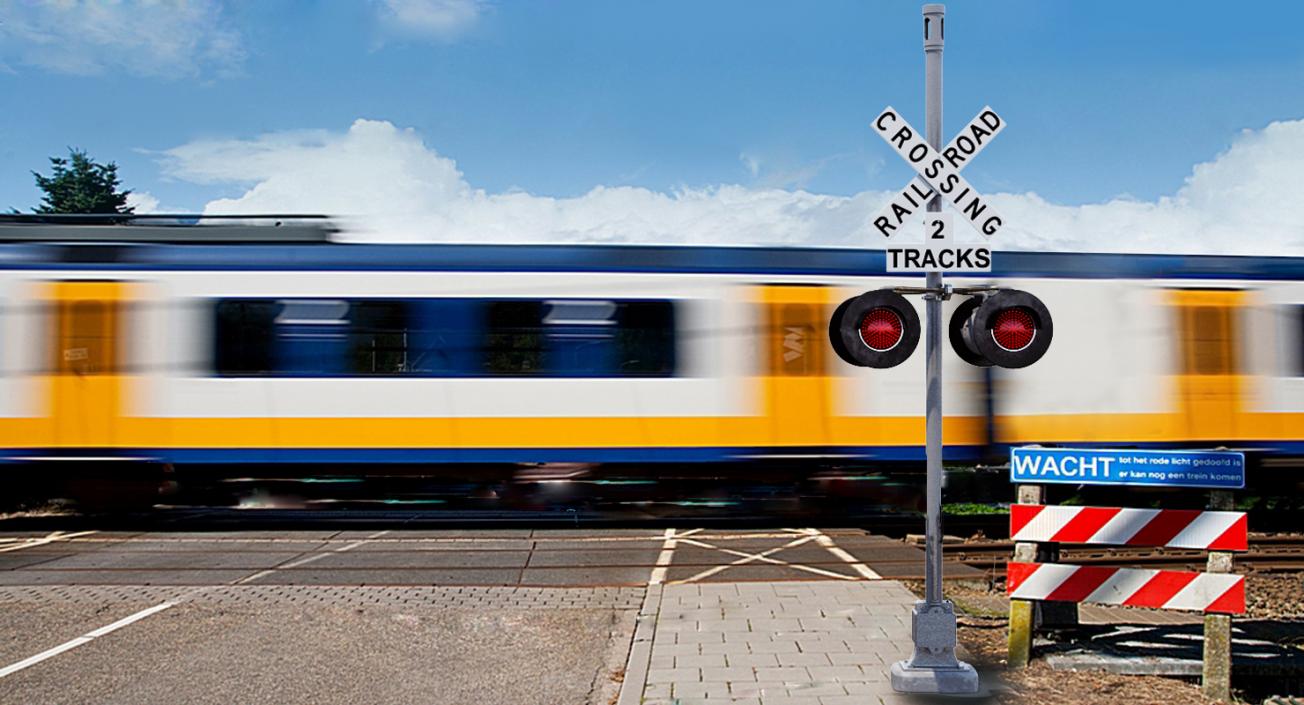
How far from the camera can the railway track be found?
10906mm

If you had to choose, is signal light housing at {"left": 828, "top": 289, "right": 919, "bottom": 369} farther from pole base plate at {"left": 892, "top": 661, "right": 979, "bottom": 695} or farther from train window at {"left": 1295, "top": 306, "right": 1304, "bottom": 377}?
train window at {"left": 1295, "top": 306, "right": 1304, "bottom": 377}

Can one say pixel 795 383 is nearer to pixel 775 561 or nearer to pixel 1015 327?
pixel 775 561

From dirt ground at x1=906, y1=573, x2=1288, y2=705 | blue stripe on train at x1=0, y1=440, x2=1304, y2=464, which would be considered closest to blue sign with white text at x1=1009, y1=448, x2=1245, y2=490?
dirt ground at x1=906, y1=573, x2=1288, y2=705

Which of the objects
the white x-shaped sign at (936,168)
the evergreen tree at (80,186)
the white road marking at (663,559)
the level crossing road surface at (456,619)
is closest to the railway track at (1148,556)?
the level crossing road surface at (456,619)

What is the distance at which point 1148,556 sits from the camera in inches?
459

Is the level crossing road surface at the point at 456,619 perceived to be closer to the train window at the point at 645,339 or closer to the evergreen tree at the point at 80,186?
the train window at the point at 645,339

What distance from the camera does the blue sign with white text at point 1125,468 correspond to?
627cm

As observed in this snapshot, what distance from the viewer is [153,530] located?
13.3 m

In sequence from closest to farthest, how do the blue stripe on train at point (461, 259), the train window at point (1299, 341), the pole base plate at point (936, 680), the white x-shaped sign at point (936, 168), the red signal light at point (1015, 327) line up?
1. the pole base plate at point (936, 680)
2. the white x-shaped sign at point (936, 168)
3. the red signal light at point (1015, 327)
4. the blue stripe on train at point (461, 259)
5. the train window at point (1299, 341)

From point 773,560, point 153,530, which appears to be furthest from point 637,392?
point 153,530

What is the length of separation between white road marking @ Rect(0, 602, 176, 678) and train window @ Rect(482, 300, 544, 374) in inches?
180

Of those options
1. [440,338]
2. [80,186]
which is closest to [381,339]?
[440,338]

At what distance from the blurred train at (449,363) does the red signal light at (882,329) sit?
5664mm

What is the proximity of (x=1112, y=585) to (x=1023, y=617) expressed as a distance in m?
0.55
